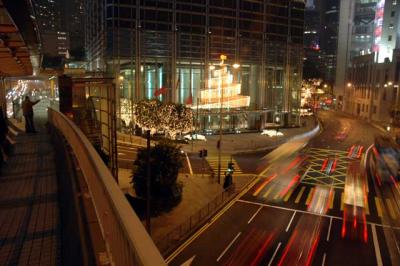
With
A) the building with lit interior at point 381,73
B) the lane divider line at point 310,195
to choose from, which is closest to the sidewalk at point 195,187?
the lane divider line at point 310,195

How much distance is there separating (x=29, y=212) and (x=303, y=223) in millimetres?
16558

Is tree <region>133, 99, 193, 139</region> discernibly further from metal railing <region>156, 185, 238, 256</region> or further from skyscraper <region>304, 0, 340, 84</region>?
skyscraper <region>304, 0, 340, 84</region>

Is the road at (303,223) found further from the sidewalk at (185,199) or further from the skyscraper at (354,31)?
the skyscraper at (354,31)

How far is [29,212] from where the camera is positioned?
6.42 metres

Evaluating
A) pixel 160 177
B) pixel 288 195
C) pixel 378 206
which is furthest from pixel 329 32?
pixel 160 177

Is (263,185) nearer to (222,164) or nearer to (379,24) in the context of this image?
(222,164)

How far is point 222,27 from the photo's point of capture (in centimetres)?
5562

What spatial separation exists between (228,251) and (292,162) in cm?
2237

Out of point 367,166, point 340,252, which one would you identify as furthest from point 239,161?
point 340,252

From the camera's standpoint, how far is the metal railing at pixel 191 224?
1608 cm

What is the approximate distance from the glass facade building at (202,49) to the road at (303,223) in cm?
2405

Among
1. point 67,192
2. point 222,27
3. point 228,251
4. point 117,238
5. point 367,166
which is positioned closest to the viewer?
point 117,238

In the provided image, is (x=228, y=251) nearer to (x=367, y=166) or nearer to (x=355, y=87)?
(x=367, y=166)

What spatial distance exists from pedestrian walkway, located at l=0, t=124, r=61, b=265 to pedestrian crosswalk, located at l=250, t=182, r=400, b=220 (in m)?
17.0
